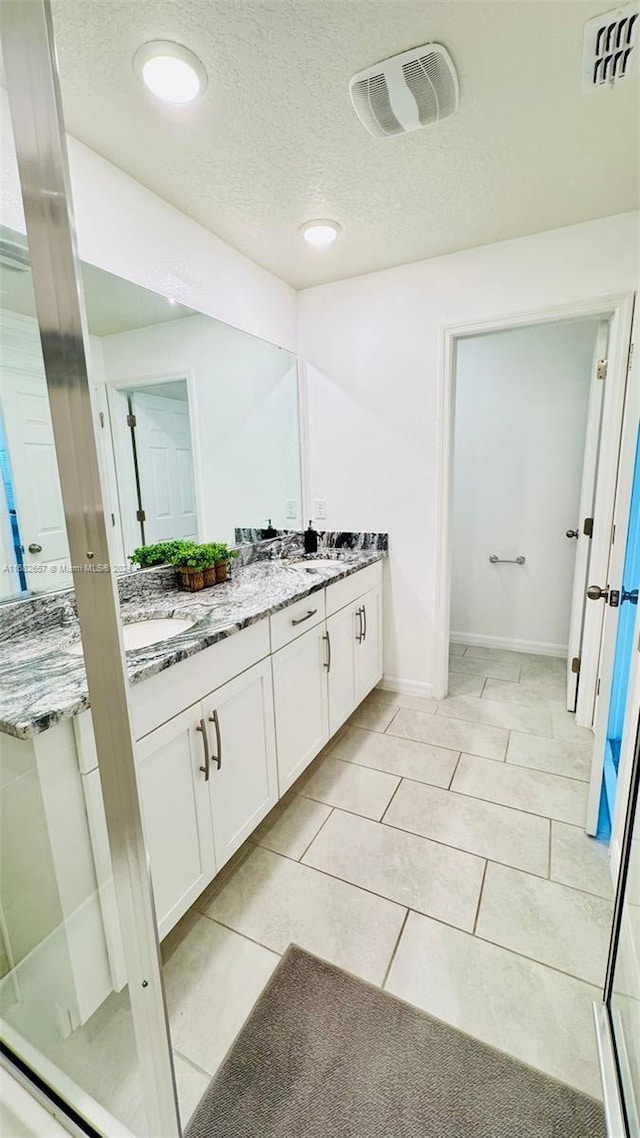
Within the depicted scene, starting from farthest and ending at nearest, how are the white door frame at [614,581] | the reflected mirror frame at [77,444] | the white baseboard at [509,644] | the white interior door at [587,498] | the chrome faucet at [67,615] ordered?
the white baseboard at [509,644] → the white interior door at [587,498] → the white door frame at [614,581] → the chrome faucet at [67,615] → the reflected mirror frame at [77,444]

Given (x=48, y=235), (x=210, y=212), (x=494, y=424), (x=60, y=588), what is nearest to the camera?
(x=48, y=235)

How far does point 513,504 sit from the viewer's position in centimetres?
329

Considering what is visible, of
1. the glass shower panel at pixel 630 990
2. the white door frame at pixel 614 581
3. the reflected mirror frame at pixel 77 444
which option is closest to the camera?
the reflected mirror frame at pixel 77 444

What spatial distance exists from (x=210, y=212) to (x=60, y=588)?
1.61 metres

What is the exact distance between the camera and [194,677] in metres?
1.23

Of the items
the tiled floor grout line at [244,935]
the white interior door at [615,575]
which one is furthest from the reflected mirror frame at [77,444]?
the white interior door at [615,575]

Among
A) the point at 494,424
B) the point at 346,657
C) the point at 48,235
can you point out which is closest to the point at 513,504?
the point at 494,424

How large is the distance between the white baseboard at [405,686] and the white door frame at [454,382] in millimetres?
Result: 49

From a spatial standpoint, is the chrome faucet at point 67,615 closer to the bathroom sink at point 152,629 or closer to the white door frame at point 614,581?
the bathroom sink at point 152,629

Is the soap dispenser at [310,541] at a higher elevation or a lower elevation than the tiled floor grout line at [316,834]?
higher

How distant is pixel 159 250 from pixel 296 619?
59.0 inches

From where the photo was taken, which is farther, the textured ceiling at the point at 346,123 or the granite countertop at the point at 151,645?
the textured ceiling at the point at 346,123

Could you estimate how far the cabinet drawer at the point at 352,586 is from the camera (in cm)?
204

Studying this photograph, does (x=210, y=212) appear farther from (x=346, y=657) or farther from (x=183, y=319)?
(x=346, y=657)
